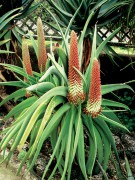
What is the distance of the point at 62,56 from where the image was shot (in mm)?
2914

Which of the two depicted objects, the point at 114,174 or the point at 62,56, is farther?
the point at 114,174

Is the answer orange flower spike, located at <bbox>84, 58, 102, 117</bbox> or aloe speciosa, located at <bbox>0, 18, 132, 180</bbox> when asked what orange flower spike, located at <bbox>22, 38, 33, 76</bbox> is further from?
orange flower spike, located at <bbox>84, 58, 102, 117</bbox>

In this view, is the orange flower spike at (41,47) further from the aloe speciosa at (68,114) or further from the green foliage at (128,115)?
the green foliage at (128,115)

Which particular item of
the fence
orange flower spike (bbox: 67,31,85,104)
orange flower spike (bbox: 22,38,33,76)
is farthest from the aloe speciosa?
the fence

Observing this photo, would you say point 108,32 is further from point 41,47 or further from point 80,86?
point 80,86

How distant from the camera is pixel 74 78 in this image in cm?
287

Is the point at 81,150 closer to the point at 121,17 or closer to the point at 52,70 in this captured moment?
the point at 52,70

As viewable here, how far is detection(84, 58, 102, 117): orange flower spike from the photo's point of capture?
9.04ft

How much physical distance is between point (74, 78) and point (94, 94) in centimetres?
19

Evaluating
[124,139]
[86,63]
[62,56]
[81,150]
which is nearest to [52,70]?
[62,56]

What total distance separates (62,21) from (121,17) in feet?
2.11

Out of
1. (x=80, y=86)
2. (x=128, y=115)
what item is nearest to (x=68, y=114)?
(x=80, y=86)

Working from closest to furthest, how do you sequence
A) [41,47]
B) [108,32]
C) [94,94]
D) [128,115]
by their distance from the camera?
[94,94]
[41,47]
[128,115]
[108,32]

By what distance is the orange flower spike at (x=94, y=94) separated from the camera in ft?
9.04
